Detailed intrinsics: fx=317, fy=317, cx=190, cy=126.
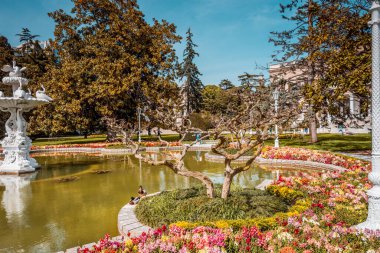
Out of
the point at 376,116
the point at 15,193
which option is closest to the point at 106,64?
the point at 15,193

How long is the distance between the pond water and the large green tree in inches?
480

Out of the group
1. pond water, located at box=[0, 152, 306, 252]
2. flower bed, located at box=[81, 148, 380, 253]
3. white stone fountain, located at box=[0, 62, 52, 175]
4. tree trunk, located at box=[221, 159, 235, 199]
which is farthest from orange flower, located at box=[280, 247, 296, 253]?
white stone fountain, located at box=[0, 62, 52, 175]

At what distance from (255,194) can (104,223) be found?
378cm

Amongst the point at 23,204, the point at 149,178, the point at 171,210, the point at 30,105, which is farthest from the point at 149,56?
the point at 171,210

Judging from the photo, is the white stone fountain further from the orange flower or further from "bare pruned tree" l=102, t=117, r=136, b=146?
the orange flower

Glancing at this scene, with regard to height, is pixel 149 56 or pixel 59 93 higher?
pixel 149 56

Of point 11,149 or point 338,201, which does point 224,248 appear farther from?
point 11,149

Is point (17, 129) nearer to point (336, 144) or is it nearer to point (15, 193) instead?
point (15, 193)

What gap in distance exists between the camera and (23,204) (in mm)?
9398

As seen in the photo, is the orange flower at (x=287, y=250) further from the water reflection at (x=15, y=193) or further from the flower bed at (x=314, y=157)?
the flower bed at (x=314, y=157)

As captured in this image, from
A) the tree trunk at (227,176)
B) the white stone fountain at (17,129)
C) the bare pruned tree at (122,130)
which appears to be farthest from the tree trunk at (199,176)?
the white stone fountain at (17,129)

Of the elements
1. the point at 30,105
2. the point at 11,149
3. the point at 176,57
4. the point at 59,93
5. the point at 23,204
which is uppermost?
the point at 176,57

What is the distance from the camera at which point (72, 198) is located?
1001 cm

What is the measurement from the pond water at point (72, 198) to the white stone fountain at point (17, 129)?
818 millimetres
